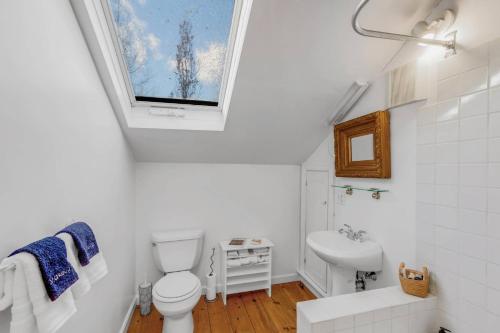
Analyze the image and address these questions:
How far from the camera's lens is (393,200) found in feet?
5.12

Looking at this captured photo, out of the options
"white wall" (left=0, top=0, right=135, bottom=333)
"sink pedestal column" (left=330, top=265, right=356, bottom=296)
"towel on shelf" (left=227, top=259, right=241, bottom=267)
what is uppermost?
"white wall" (left=0, top=0, right=135, bottom=333)

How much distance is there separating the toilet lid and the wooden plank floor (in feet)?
1.41

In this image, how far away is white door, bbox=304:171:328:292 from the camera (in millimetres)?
2305

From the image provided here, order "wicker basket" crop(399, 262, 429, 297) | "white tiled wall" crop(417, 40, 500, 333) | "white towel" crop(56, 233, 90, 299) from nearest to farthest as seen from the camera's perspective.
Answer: "white towel" crop(56, 233, 90, 299) < "white tiled wall" crop(417, 40, 500, 333) < "wicker basket" crop(399, 262, 429, 297)

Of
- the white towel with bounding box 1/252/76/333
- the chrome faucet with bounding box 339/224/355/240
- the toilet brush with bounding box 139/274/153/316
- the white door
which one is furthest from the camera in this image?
the white door

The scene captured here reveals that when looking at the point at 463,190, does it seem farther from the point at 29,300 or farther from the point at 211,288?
the point at 211,288

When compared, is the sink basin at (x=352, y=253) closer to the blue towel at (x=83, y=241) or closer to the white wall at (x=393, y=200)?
the white wall at (x=393, y=200)

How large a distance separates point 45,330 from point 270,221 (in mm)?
2195

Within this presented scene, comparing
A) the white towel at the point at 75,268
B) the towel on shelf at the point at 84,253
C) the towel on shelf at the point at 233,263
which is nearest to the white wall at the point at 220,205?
the towel on shelf at the point at 233,263

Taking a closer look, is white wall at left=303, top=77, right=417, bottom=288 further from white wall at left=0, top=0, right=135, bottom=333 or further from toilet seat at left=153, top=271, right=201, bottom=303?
white wall at left=0, top=0, right=135, bottom=333

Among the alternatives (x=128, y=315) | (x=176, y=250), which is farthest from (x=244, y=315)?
(x=128, y=315)

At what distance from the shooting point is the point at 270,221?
2.71 m

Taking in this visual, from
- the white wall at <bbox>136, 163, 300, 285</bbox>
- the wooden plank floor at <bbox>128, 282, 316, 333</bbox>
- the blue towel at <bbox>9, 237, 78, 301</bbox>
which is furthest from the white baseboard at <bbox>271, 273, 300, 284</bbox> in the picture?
the blue towel at <bbox>9, 237, 78, 301</bbox>

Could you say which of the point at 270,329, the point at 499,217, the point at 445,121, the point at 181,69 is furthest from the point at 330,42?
the point at 270,329
